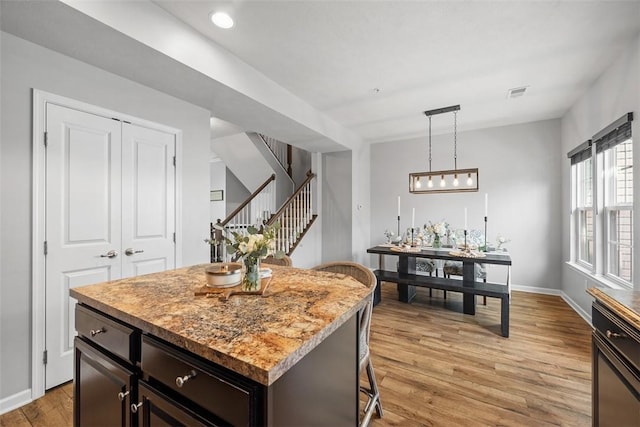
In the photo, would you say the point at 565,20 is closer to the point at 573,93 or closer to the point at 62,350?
the point at 573,93

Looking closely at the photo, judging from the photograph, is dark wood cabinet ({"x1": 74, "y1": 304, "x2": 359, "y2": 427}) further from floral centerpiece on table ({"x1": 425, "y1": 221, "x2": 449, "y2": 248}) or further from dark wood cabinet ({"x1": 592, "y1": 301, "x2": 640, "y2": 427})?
floral centerpiece on table ({"x1": 425, "y1": 221, "x2": 449, "y2": 248})

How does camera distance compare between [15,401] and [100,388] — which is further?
[15,401]

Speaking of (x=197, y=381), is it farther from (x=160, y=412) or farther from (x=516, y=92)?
(x=516, y=92)

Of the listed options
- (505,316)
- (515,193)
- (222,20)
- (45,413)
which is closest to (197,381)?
(45,413)

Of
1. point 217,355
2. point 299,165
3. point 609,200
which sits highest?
point 299,165

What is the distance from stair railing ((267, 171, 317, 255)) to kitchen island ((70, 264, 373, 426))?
11.4 feet

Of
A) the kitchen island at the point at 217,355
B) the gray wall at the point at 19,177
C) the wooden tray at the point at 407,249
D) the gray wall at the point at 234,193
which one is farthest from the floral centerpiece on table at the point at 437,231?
the gray wall at the point at 234,193

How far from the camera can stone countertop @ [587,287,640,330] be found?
3.68ft

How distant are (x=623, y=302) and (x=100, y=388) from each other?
7.83 ft

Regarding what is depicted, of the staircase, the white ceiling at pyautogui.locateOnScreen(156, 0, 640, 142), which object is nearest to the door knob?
the white ceiling at pyautogui.locateOnScreen(156, 0, 640, 142)

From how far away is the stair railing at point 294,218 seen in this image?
5031mm

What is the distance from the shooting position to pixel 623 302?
1268 mm

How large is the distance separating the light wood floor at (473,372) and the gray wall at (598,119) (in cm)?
60

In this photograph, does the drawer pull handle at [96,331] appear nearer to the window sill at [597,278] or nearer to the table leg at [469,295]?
the table leg at [469,295]
